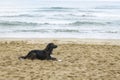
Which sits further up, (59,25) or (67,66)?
(67,66)

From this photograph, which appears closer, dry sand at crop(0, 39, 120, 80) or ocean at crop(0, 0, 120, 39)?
dry sand at crop(0, 39, 120, 80)

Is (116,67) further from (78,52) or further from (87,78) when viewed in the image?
(78,52)

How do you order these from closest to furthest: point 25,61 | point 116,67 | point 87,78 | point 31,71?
point 87,78, point 31,71, point 116,67, point 25,61

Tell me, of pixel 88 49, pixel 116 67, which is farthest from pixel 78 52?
pixel 116 67

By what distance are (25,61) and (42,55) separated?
62cm

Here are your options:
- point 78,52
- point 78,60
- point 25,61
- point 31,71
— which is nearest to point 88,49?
point 78,52

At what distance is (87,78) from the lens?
8.70 m

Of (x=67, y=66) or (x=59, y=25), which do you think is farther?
(x=59, y=25)

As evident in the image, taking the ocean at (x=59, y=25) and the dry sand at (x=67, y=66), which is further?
the ocean at (x=59, y=25)

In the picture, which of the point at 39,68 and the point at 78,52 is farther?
the point at 78,52

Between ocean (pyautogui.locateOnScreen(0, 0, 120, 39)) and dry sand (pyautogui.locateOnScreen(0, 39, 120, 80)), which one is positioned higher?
dry sand (pyautogui.locateOnScreen(0, 39, 120, 80))

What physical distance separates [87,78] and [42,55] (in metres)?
2.79

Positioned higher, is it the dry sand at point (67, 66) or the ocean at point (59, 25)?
the dry sand at point (67, 66)

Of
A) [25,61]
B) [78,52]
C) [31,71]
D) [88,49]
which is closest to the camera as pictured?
[31,71]
